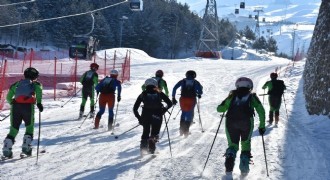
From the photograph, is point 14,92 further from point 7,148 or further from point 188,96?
point 188,96

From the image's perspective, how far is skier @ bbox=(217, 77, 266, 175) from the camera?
25.5ft

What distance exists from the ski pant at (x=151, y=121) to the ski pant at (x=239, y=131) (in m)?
1.91

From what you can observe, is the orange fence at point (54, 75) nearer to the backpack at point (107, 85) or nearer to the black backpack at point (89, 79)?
the black backpack at point (89, 79)

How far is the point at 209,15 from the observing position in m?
66.9

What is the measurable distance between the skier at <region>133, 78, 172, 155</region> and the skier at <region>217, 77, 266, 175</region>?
181cm

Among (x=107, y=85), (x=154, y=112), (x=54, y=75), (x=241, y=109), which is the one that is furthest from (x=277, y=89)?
(x=54, y=75)

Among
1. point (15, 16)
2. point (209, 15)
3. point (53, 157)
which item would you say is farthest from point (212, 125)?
point (15, 16)

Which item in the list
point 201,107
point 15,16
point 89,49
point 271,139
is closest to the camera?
point 271,139

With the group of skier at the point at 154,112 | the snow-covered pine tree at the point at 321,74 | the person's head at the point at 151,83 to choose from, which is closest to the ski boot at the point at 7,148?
the group of skier at the point at 154,112

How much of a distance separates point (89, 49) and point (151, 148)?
33386 millimetres

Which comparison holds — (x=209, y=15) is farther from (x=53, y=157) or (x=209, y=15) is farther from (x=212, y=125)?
(x=53, y=157)

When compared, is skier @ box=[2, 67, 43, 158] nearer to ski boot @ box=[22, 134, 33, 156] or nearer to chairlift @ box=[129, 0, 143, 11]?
ski boot @ box=[22, 134, 33, 156]

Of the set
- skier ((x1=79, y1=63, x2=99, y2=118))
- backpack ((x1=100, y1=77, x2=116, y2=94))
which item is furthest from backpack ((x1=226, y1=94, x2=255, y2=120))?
skier ((x1=79, y1=63, x2=99, y2=118))

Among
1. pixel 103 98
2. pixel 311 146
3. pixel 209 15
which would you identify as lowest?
pixel 311 146
